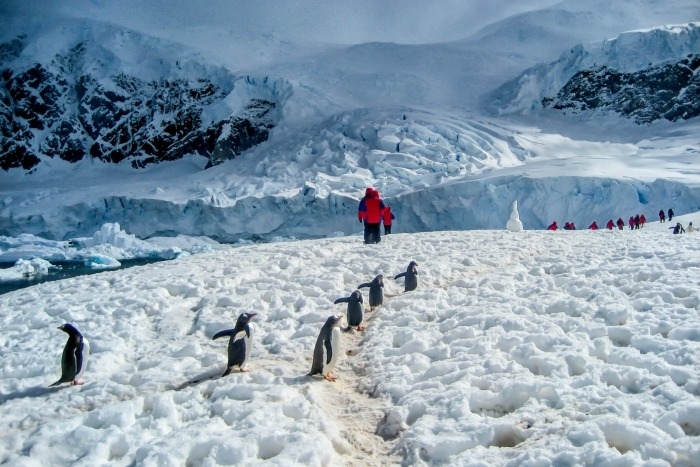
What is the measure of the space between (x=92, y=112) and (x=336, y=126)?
40775mm

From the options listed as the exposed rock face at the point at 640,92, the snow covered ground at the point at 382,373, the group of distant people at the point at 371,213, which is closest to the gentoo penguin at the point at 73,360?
the snow covered ground at the point at 382,373

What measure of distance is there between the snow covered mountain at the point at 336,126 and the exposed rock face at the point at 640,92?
5.3 inches

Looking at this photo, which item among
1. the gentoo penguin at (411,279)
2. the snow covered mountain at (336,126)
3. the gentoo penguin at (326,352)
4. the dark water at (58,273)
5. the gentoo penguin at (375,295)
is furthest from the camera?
the snow covered mountain at (336,126)

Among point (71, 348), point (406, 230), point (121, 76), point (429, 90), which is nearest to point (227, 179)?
point (406, 230)

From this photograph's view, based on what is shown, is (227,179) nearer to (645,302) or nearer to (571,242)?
(571,242)

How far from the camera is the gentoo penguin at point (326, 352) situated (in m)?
5.26

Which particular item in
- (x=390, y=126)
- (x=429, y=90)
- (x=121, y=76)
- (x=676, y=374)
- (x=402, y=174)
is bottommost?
(x=676, y=374)

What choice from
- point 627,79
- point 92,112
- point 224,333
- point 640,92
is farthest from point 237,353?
point 92,112

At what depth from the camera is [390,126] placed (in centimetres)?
4134

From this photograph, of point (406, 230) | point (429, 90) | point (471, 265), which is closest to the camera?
point (471, 265)

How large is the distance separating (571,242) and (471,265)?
374cm

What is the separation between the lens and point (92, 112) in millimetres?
68875

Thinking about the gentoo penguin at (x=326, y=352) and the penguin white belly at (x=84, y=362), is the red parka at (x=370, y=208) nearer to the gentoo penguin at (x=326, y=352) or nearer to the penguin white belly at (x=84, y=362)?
the gentoo penguin at (x=326, y=352)

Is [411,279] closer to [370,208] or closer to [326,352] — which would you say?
[326,352]
